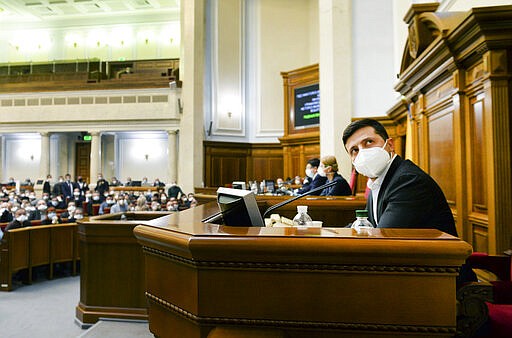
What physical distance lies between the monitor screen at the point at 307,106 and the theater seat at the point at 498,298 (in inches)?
353

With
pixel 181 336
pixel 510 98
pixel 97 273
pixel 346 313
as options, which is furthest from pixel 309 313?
pixel 97 273

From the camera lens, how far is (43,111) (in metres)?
14.9

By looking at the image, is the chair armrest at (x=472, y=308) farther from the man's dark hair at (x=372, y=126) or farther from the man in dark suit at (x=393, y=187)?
the man's dark hair at (x=372, y=126)

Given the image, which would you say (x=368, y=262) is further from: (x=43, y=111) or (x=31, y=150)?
(x=31, y=150)

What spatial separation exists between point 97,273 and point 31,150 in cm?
1677

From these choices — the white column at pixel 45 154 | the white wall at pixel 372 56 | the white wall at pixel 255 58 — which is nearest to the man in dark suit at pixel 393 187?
the white wall at pixel 372 56

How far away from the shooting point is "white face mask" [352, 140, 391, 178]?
1.79 metres

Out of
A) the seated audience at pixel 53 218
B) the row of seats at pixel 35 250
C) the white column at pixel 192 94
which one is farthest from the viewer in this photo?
the white column at pixel 192 94

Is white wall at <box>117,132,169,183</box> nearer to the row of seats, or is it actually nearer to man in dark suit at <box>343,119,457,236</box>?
the row of seats

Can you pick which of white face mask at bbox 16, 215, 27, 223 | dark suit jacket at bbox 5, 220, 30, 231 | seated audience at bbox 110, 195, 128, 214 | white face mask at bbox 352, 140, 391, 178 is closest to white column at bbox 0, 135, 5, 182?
seated audience at bbox 110, 195, 128, 214

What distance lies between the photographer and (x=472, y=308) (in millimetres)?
1211

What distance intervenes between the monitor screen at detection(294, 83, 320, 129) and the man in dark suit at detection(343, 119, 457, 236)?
9.35m

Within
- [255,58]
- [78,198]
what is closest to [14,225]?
[78,198]

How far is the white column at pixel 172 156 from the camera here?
14312mm
